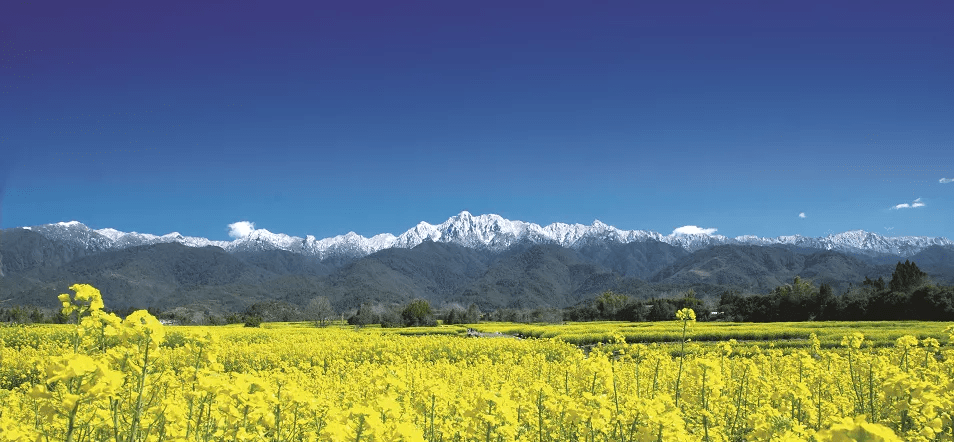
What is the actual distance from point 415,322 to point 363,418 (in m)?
67.7

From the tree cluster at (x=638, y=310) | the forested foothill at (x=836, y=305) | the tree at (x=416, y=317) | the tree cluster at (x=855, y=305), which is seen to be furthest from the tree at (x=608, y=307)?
the tree at (x=416, y=317)

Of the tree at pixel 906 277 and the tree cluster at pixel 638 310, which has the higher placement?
the tree at pixel 906 277

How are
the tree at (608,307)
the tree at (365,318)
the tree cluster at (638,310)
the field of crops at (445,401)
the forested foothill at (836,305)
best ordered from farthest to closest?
the tree at (608,307), the tree at (365,318), the tree cluster at (638,310), the forested foothill at (836,305), the field of crops at (445,401)

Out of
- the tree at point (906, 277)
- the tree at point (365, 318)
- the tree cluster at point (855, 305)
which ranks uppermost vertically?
the tree at point (906, 277)

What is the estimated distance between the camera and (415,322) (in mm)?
70312

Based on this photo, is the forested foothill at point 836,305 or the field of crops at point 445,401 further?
the forested foothill at point 836,305

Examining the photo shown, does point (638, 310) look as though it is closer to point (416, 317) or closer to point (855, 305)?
point (855, 305)


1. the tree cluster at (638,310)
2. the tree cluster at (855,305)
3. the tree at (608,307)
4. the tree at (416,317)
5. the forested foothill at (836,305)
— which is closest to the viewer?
the tree cluster at (855,305)

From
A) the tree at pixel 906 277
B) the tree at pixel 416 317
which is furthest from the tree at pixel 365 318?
the tree at pixel 906 277

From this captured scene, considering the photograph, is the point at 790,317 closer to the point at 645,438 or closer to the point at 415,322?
the point at 415,322

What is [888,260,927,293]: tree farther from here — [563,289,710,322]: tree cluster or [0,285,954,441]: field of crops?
[0,285,954,441]: field of crops

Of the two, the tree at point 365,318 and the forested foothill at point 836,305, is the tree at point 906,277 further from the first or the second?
the tree at point 365,318

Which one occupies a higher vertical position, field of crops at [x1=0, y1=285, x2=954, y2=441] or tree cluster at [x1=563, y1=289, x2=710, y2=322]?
field of crops at [x1=0, y1=285, x2=954, y2=441]

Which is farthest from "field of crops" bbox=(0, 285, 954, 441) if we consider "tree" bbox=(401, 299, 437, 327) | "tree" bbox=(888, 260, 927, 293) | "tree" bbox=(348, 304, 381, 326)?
"tree" bbox=(888, 260, 927, 293)
